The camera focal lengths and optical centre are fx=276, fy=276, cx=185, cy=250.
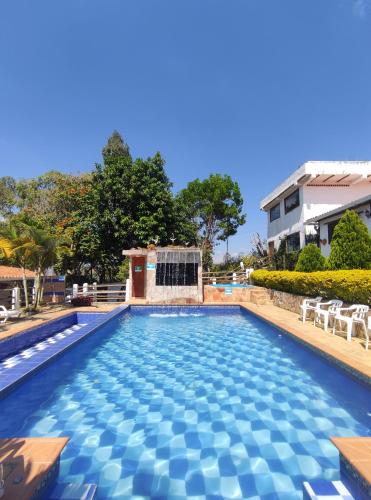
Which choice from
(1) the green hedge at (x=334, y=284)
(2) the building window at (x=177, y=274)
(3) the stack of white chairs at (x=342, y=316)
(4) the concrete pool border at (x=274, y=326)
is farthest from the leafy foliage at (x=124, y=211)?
(3) the stack of white chairs at (x=342, y=316)

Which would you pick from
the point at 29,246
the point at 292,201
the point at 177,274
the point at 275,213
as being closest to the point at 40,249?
the point at 29,246

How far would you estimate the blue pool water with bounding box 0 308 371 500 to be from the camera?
3.06 meters

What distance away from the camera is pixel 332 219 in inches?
612

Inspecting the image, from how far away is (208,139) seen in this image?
82.5ft

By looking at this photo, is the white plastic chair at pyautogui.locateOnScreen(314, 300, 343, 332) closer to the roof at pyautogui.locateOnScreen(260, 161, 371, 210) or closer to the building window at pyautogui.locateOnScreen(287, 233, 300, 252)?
the roof at pyautogui.locateOnScreen(260, 161, 371, 210)

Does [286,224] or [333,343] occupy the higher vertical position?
[286,224]

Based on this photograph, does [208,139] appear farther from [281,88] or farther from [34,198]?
[34,198]

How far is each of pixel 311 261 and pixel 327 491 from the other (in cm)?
1083

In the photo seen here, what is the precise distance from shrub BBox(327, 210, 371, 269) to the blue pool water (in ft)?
13.4

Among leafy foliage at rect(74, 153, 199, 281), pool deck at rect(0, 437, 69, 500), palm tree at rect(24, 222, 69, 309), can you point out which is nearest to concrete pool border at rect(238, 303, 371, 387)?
pool deck at rect(0, 437, 69, 500)

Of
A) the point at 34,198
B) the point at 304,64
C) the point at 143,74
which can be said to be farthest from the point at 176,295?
the point at 34,198

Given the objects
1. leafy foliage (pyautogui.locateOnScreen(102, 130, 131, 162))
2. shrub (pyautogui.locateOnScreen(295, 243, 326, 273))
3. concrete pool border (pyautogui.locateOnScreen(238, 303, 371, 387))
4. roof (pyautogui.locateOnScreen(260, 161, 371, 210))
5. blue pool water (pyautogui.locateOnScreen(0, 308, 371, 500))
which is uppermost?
leafy foliage (pyautogui.locateOnScreen(102, 130, 131, 162))

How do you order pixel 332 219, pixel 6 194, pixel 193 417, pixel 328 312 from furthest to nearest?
1. pixel 6 194
2. pixel 332 219
3. pixel 328 312
4. pixel 193 417

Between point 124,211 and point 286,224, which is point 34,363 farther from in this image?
point 286,224
